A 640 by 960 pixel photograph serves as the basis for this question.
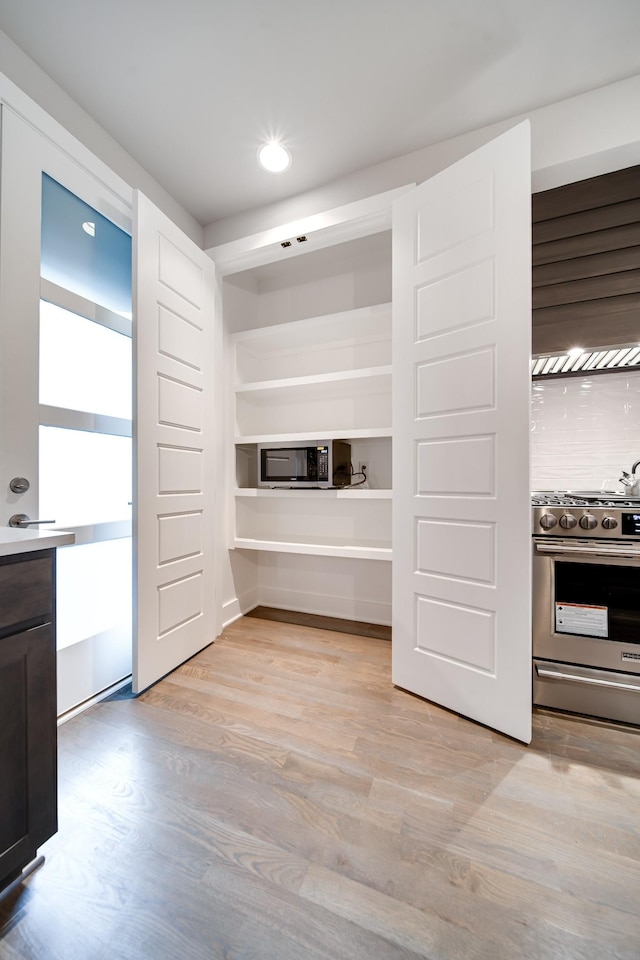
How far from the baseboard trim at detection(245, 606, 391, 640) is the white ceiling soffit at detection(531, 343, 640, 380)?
76.0 inches

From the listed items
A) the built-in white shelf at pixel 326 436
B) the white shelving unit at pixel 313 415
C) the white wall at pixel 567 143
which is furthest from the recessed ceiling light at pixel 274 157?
the built-in white shelf at pixel 326 436

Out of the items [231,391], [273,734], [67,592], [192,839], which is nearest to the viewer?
[192,839]

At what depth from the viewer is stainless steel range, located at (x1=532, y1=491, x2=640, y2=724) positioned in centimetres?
152

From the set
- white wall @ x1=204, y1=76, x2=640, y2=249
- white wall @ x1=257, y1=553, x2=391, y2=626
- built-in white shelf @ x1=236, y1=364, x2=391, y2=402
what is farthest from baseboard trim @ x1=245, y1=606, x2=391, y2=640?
white wall @ x1=204, y1=76, x2=640, y2=249

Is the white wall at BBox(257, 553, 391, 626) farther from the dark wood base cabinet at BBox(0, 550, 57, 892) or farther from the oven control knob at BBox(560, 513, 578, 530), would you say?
the dark wood base cabinet at BBox(0, 550, 57, 892)

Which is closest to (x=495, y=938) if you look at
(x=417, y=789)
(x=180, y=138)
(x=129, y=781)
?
(x=417, y=789)

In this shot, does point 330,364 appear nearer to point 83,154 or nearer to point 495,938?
point 83,154

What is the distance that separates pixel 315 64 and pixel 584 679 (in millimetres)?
2873

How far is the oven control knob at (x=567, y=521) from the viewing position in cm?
158

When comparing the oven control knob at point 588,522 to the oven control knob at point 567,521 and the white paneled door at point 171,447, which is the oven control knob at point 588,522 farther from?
the white paneled door at point 171,447

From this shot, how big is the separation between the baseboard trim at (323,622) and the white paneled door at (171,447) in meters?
0.57

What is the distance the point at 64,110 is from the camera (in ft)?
5.32

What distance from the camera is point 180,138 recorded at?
187 centimetres

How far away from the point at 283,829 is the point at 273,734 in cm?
41
